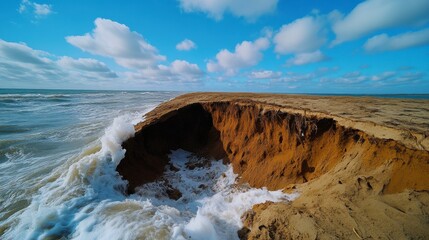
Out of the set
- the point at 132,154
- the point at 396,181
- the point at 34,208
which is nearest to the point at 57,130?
the point at 132,154

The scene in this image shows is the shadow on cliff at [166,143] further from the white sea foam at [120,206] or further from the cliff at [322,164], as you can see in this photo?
the white sea foam at [120,206]

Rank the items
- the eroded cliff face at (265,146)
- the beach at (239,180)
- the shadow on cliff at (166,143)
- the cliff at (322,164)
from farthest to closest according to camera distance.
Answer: the shadow on cliff at (166,143) < the eroded cliff face at (265,146) < the beach at (239,180) < the cliff at (322,164)

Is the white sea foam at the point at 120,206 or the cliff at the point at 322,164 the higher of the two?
the cliff at the point at 322,164

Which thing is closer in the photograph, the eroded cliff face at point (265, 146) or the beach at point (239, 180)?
the beach at point (239, 180)

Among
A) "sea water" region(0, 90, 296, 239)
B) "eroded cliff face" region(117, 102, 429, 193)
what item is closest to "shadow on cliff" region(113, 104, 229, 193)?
"eroded cliff face" region(117, 102, 429, 193)

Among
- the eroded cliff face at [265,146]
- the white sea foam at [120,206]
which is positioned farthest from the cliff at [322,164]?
the white sea foam at [120,206]

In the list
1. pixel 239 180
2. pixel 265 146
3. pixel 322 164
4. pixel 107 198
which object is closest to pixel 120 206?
pixel 107 198

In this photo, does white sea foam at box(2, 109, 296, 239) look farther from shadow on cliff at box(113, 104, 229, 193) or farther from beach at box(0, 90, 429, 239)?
shadow on cliff at box(113, 104, 229, 193)
